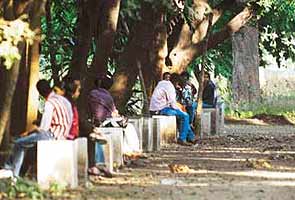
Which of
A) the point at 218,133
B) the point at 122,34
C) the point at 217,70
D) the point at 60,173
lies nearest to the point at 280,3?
the point at 218,133

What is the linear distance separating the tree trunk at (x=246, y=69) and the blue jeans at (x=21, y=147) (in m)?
23.9

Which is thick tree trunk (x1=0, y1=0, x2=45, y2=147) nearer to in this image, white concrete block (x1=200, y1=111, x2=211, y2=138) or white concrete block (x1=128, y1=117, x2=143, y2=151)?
white concrete block (x1=128, y1=117, x2=143, y2=151)

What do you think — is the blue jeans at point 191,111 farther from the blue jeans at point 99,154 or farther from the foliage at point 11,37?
the foliage at point 11,37

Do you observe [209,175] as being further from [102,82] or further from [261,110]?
[261,110]

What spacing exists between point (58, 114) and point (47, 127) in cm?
40

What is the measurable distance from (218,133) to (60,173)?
557 inches

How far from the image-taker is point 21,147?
12.3 m

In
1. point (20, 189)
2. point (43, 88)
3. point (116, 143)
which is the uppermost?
point (43, 88)

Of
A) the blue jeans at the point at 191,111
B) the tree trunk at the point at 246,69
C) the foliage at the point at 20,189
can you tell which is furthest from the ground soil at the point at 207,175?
the tree trunk at the point at 246,69

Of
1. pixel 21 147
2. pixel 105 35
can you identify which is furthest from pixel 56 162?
pixel 105 35

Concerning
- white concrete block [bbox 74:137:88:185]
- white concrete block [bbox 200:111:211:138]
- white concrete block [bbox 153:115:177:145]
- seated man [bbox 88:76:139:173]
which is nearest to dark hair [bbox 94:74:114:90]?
seated man [bbox 88:76:139:173]

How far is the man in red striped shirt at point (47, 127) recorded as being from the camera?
12305 millimetres

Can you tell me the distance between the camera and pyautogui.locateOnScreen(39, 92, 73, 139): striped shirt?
12.8 meters

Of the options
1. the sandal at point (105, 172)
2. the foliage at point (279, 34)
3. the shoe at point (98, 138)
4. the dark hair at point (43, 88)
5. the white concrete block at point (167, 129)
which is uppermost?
the foliage at point (279, 34)
